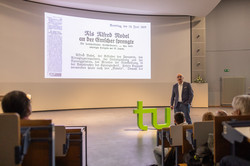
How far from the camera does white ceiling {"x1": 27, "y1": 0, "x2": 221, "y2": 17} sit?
862cm

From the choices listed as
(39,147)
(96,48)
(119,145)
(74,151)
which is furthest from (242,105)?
(96,48)

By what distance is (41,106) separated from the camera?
28.6 ft

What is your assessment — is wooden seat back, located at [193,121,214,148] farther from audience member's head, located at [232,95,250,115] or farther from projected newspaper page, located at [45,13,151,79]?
projected newspaper page, located at [45,13,151,79]

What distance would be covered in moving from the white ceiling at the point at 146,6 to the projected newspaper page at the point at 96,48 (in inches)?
18.8

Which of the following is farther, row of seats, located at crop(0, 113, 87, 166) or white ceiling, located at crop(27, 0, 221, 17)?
white ceiling, located at crop(27, 0, 221, 17)

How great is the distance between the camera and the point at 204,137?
2127mm

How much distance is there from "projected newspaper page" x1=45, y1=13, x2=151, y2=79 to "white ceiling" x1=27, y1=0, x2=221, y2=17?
478 millimetres

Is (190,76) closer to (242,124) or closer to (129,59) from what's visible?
(129,59)

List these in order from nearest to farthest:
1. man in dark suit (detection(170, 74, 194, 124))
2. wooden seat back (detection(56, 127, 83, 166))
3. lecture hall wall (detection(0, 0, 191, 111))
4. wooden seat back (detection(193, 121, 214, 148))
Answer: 1. wooden seat back (detection(193, 121, 214, 148))
2. wooden seat back (detection(56, 127, 83, 166))
3. man in dark suit (detection(170, 74, 194, 124))
4. lecture hall wall (detection(0, 0, 191, 111))

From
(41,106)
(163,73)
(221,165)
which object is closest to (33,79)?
(41,106)

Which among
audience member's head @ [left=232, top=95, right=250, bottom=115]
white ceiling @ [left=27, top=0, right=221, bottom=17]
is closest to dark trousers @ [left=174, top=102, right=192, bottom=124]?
audience member's head @ [left=232, top=95, right=250, bottom=115]

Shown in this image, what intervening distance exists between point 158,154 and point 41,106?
6.76 m

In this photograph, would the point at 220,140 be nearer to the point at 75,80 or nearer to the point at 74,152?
the point at 74,152

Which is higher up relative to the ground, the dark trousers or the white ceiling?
the white ceiling
